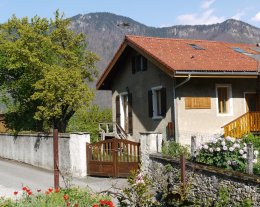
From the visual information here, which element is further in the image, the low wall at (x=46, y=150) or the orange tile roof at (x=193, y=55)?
the orange tile roof at (x=193, y=55)

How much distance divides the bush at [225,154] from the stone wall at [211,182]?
346 mm

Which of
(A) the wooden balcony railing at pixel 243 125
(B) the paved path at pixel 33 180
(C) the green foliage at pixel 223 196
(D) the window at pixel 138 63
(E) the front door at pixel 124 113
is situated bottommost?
(B) the paved path at pixel 33 180

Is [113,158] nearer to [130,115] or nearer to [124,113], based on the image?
[130,115]

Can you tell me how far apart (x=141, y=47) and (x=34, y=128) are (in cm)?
805

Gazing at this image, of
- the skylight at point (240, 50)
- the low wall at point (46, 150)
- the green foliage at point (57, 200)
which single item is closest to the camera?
the green foliage at point (57, 200)

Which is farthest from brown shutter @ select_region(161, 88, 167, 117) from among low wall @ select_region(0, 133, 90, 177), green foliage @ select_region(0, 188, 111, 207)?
green foliage @ select_region(0, 188, 111, 207)

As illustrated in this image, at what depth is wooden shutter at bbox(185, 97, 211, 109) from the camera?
63.5 feet

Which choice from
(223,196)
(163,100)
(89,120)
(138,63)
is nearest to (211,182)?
(223,196)

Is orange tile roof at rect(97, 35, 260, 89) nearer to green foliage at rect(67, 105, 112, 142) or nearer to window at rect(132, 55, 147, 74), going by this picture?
window at rect(132, 55, 147, 74)

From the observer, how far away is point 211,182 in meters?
10.9

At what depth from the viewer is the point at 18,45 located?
2242 centimetres

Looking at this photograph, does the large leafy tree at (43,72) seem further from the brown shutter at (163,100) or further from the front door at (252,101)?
the front door at (252,101)

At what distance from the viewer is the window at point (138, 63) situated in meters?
21.9

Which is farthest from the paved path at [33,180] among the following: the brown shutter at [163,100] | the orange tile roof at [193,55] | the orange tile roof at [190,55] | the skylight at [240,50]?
the skylight at [240,50]
